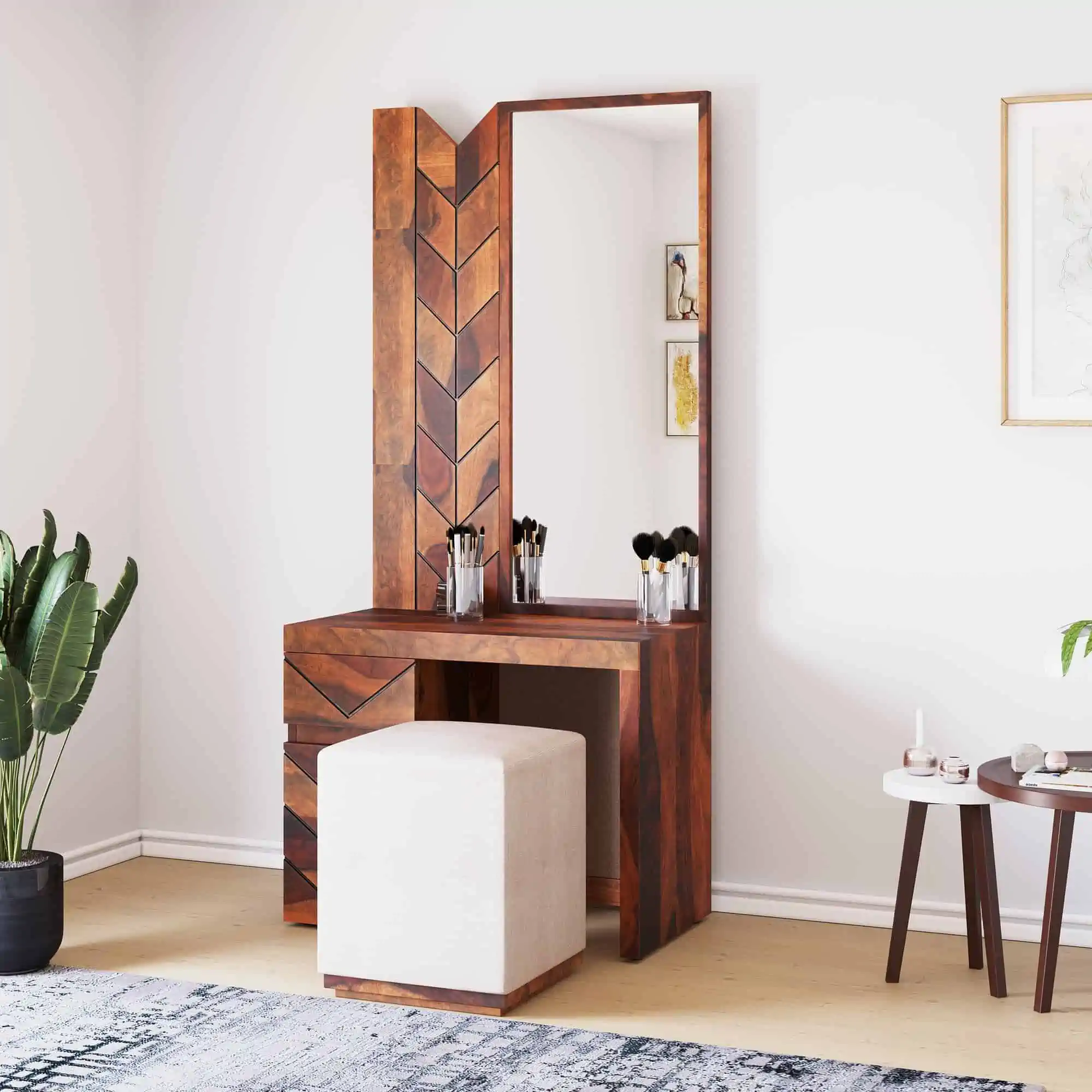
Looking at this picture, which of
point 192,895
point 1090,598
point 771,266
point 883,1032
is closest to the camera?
point 883,1032

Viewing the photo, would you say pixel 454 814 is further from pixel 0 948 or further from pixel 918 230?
pixel 918 230

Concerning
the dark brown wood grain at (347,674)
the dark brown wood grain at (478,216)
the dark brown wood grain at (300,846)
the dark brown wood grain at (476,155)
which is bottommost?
the dark brown wood grain at (300,846)

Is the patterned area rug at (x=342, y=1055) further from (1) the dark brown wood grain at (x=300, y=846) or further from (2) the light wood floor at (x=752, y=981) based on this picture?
(1) the dark brown wood grain at (x=300, y=846)

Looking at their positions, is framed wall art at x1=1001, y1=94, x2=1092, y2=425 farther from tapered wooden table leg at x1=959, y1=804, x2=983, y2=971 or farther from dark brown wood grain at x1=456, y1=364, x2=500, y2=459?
dark brown wood grain at x1=456, y1=364, x2=500, y2=459

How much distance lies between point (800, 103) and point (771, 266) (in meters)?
0.40

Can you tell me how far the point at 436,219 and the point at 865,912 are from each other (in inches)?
83.3

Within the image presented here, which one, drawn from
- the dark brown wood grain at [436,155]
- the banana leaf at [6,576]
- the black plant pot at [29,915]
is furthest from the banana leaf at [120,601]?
→ the dark brown wood grain at [436,155]

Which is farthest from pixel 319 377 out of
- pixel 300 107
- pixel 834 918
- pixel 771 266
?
pixel 834 918

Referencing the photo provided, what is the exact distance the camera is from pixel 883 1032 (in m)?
3.15

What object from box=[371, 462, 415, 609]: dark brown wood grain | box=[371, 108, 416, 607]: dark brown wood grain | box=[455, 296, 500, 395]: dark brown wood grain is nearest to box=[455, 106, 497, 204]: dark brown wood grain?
box=[371, 108, 416, 607]: dark brown wood grain

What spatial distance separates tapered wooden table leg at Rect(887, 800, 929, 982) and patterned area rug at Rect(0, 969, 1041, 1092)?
55cm

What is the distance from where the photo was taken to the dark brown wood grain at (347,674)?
379 centimetres

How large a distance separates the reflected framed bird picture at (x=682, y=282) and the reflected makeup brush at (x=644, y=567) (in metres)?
0.56

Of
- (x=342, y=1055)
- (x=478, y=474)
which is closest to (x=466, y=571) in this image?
(x=478, y=474)
